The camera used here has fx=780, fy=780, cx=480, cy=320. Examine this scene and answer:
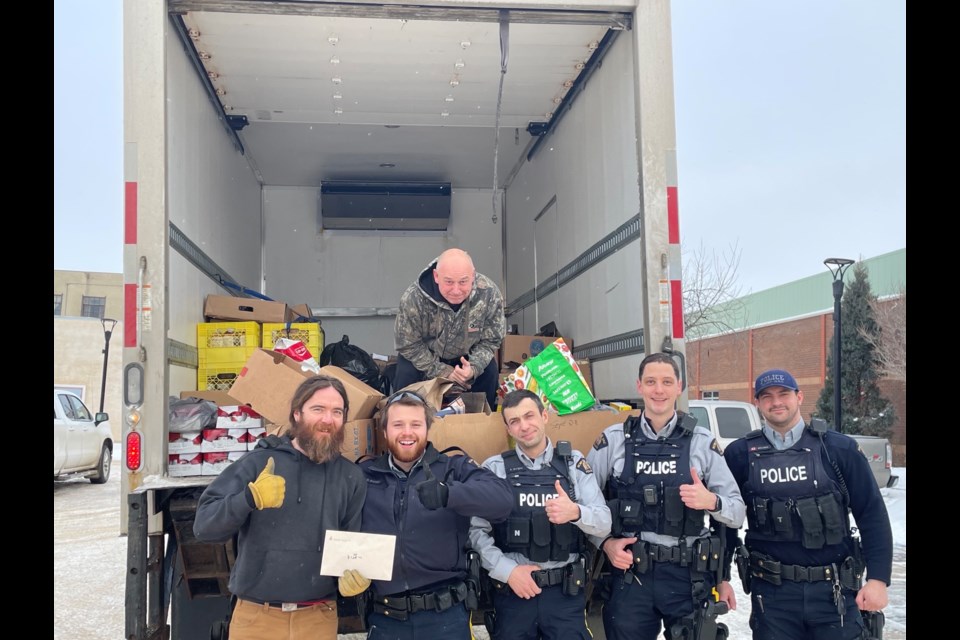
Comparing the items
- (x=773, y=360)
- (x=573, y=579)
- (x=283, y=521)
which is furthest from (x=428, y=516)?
(x=773, y=360)

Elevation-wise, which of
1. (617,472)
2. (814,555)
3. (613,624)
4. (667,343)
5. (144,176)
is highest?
(144,176)

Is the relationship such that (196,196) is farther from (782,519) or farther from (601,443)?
(782,519)

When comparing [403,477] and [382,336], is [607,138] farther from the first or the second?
[382,336]

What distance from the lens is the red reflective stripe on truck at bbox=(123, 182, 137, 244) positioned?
351cm

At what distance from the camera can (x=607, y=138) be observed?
4840 mm

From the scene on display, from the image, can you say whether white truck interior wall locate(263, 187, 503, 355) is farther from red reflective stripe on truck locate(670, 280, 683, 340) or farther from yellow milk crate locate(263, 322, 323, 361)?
red reflective stripe on truck locate(670, 280, 683, 340)

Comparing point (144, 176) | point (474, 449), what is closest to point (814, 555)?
point (474, 449)

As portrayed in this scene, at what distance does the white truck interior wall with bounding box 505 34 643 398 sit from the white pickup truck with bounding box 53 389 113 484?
325 inches

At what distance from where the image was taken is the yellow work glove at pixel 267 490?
2.70m

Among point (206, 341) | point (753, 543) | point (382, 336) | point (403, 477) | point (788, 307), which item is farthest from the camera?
point (788, 307)

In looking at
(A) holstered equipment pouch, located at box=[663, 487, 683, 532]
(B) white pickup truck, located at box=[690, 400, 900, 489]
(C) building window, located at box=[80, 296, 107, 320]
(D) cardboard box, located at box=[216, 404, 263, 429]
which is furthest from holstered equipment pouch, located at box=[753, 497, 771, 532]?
(C) building window, located at box=[80, 296, 107, 320]

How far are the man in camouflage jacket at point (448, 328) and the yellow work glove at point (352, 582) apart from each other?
1.63 meters

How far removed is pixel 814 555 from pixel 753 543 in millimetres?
246

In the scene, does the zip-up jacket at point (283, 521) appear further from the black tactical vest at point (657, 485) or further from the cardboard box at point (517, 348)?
the cardboard box at point (517, 348)
